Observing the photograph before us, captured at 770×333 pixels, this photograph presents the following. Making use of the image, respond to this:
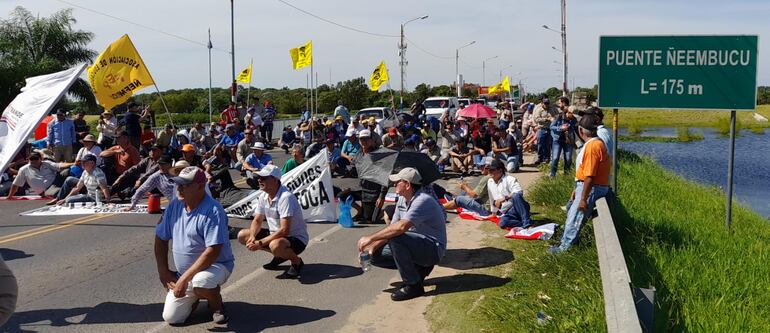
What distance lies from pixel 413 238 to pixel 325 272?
1581 mm

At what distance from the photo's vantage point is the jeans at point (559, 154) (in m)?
16.0

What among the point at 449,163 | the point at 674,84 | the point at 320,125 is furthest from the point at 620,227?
the point at 320,125

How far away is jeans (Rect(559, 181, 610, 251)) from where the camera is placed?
8156 millimetres

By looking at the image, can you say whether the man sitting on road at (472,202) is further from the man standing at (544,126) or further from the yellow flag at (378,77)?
the yellow flag at (378,77)

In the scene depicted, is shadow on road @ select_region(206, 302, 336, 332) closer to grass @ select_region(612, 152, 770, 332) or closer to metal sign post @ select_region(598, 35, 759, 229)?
grass @ select_region(612, 152, 770, 332)

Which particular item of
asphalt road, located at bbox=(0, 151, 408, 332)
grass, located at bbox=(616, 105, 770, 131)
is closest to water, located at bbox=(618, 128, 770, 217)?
grass, located at bbox=(616, 105, 770, 131)

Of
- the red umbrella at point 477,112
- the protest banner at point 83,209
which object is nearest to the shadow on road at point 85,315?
the protest banner at point 83,209

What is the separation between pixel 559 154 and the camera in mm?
16281

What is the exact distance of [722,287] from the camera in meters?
6.07

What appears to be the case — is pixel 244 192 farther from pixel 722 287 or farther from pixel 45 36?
pixel 45 36

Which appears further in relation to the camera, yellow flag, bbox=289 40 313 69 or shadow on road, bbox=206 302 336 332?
yellow flag, bbox=289 40 313 69

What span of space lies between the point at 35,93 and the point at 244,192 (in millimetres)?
5390

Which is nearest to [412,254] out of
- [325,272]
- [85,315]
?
[325,272]

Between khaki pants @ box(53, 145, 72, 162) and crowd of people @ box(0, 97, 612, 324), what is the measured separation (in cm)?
3
